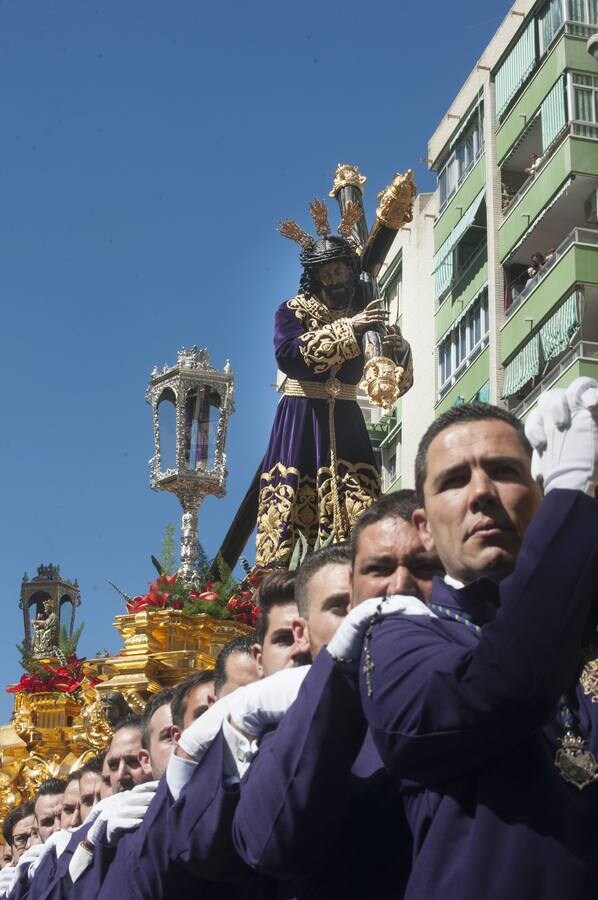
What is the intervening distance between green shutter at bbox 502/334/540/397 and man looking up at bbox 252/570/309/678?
2407 cm

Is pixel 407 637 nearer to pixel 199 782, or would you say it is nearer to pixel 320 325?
pixel 199 782

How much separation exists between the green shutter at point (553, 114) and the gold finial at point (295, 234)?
59.6ft

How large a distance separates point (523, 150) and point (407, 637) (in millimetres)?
29922

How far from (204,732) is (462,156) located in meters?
32.2

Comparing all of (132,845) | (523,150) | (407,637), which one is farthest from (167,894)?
(523,150)

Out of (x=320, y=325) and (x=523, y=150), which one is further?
(x=523, y=150)

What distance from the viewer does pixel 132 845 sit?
4727 millimetres

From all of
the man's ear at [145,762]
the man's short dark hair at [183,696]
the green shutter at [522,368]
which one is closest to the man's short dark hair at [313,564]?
the man's short dark hair at [183,696]

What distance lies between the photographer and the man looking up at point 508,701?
2.68m

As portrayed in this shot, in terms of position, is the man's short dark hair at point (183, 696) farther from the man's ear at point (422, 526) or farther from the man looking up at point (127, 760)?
the man's ear at point (422, 526)

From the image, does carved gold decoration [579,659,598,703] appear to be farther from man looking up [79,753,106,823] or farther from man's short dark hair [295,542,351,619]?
man looking up [79,753,106,823]

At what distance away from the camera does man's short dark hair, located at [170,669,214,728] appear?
18.1ft

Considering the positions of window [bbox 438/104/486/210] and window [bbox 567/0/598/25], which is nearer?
window [bbox 567/0/598/25]

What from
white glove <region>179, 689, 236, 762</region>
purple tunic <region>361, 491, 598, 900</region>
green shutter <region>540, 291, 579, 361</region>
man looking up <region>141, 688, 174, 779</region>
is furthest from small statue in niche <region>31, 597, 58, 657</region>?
purple tunic <region>361, 491, 598, 900</region>
